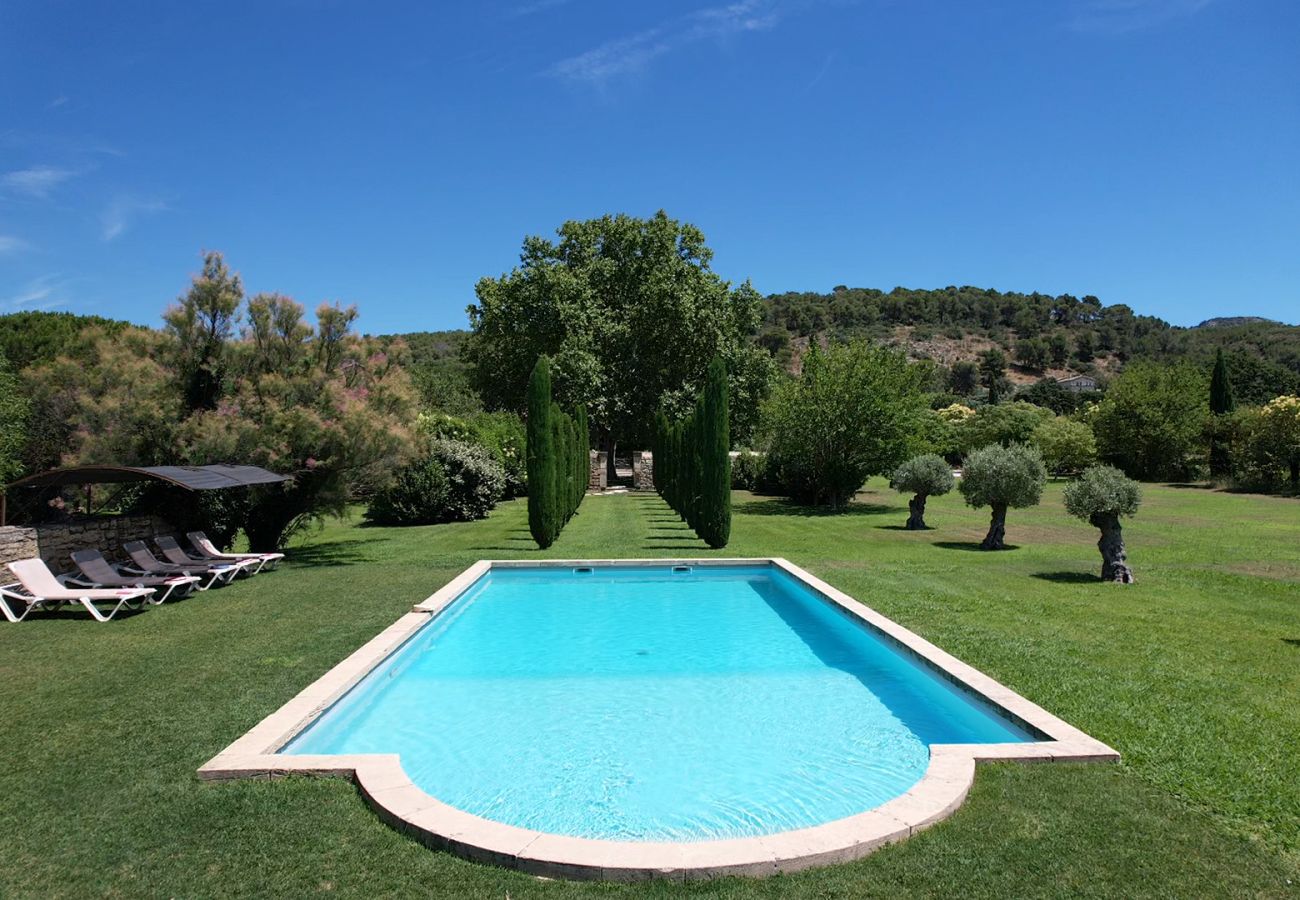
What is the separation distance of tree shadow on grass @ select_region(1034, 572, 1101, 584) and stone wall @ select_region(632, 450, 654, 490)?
27.1 meters

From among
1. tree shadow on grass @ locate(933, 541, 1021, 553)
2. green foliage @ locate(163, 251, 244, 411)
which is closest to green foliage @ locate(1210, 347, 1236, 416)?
tree shadow on grass @ locate(933, 541, 1021, 553)

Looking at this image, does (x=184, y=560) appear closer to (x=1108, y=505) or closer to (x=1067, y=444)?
(x=1108, y=505)

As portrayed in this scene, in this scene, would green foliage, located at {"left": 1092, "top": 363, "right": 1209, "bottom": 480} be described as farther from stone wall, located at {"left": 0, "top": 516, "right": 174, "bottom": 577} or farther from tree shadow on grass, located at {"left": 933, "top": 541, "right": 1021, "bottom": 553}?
stone wall, located at {"left": 0, "top": 516, "right": 174, "bottom": 577}

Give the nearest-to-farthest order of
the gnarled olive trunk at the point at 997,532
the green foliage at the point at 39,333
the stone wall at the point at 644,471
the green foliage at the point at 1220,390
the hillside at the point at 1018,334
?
the gnarled olive trunk at the point at 997,532
the green foliage at the point at 39,333
the stone wall at the point at 644,471
the green foliage at the point at 1220,390
the hillside at the point at 1018,334

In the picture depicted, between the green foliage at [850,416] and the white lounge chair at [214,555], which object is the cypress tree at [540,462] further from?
the green foliage at [850,416]

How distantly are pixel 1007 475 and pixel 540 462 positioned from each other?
30.0 ft

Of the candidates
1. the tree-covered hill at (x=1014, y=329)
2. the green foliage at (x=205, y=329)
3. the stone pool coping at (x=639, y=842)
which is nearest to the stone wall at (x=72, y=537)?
the green foliage at (x=205, y=329)

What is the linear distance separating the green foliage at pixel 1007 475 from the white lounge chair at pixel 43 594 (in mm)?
13769

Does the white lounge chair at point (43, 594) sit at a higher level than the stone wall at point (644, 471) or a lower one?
lower

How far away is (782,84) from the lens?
15172mm

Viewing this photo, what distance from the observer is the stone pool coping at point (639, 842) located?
327cm

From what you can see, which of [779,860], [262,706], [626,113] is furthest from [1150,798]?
[626,113]

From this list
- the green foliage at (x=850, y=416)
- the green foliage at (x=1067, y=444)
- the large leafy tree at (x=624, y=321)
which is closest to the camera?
the green foliage at (x=850, y=416)

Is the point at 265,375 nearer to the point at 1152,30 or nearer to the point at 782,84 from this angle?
the point at 782,84
